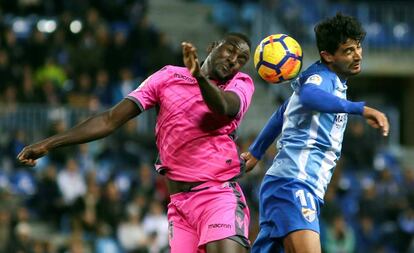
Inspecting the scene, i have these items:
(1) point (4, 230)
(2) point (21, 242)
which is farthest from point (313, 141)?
(1) point (4, 230)

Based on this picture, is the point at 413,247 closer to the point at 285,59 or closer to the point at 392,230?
the point at 392,230

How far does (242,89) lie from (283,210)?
2.86 feet

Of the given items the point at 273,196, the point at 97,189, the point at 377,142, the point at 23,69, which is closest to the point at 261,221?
the point at 273,196

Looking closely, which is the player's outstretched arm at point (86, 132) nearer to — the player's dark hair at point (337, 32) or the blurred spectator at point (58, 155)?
the player's dark hair at point (337, 32)

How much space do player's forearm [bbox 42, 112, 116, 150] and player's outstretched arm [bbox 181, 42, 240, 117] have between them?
0.79 meters

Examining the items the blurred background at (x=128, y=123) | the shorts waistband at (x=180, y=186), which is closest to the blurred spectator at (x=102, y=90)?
the blurred background at (x=128, y=123)

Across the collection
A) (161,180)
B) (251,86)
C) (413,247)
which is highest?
(251,86)

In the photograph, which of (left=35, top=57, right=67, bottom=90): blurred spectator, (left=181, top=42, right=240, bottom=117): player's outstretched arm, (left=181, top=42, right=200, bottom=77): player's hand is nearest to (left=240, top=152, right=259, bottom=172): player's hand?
(left=181, top=42, right=240, bottom=117): player's outstretched arm

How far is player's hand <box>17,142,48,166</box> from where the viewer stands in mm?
6696

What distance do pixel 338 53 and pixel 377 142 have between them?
523 inches

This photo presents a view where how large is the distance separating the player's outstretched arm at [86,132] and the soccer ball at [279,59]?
3.29 feet

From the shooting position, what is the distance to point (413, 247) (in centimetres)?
1666

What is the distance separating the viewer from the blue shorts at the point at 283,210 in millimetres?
7066

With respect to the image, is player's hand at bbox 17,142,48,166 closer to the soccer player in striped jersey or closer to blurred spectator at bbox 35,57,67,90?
the soccer player in striped jersey
